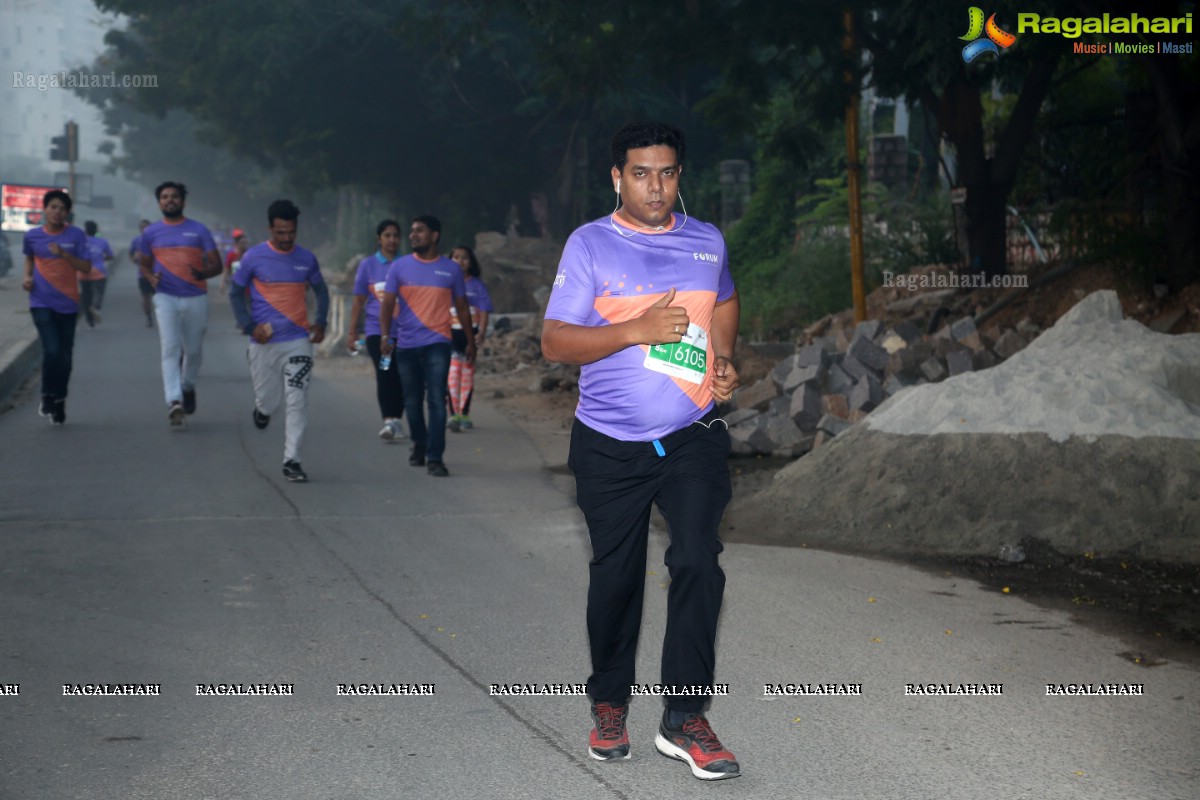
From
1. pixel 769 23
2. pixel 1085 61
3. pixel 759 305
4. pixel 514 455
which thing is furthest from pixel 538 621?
pixel 759 305

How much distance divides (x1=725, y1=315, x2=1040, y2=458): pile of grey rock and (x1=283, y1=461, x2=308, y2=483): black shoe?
132 inches

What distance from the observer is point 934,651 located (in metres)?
6.06

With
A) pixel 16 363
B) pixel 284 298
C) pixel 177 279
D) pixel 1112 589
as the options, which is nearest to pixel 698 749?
pixel 1112 589

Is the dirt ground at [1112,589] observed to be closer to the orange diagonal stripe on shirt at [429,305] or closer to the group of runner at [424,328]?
the group of runner at [424,328]

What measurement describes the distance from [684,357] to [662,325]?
33cm

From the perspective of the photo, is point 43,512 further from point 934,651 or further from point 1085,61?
point 1085,61

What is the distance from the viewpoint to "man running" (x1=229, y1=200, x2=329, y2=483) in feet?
34.9

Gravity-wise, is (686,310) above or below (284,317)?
above

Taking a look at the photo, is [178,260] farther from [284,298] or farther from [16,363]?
[16,363]

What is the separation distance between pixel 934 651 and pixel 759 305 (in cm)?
1722

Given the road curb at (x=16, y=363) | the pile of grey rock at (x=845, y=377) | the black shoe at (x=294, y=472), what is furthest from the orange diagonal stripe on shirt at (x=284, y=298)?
the road curb at (x=16, y=363)

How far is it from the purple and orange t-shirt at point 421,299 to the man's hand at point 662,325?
6992 mm

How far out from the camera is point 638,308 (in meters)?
4.54

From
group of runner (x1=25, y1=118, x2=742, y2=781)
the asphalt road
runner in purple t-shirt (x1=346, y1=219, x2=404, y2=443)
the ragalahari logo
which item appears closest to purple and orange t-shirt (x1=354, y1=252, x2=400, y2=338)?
runner in purple t-shirt (x1=346, y1=219, x2=404, y2=443)
